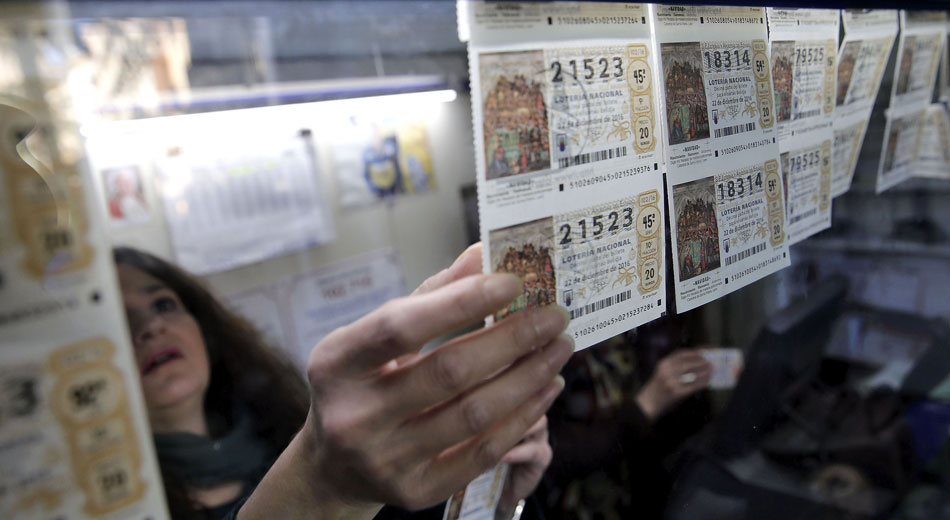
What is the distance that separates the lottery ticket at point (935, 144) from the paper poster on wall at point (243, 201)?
1.68m

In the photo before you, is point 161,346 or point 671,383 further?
point 671,383

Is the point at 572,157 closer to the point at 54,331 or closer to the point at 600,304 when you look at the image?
the point at 600,304

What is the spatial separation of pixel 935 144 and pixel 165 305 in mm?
1539

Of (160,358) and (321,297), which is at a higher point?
(160,358)

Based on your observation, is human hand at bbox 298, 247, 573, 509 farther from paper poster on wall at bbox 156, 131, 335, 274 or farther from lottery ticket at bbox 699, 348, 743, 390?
paper poster on wall at bbox 156, 131, 335, 274

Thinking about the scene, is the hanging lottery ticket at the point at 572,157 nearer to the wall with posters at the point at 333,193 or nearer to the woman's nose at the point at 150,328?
the woman's nose at the point at 150,328

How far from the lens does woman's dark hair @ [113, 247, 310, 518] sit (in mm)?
763

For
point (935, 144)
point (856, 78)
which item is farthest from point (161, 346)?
point (935, 144)

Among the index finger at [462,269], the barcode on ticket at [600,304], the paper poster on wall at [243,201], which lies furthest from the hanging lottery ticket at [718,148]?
the paper poster on wall at [243,201]

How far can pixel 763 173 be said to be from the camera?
0.85 meters

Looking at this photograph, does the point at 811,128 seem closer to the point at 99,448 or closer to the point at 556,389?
the point at 556,389

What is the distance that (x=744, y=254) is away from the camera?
829 mm

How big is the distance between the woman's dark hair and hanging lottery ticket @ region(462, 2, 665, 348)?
39 cm

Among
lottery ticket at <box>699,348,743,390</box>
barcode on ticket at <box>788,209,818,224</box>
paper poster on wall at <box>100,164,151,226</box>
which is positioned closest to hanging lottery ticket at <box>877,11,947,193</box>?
barcode on ticket at <box>788,209,818,224</box>
